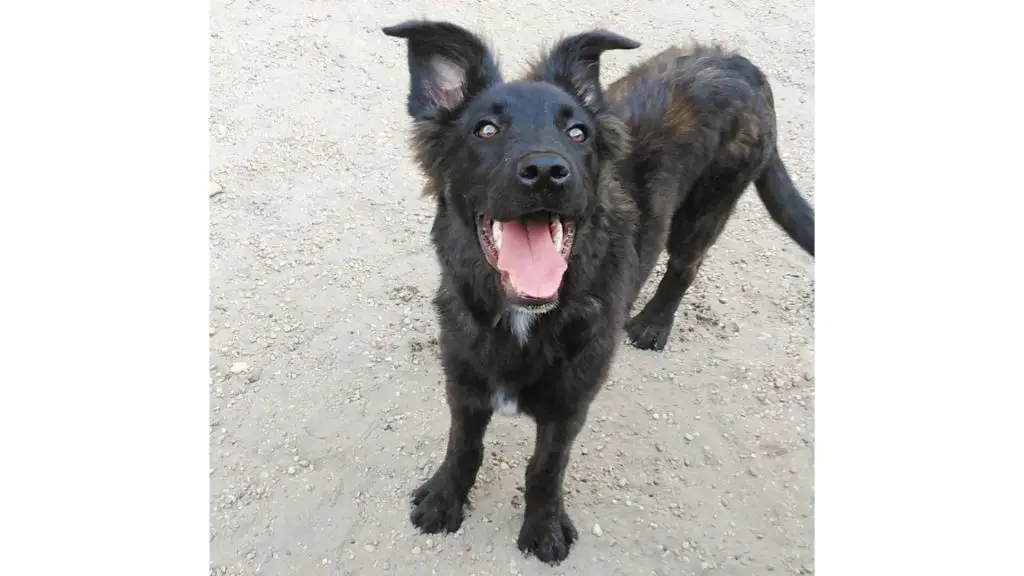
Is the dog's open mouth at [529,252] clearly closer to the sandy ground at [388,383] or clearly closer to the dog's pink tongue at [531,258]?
the dog's pink tongue at [531,258]

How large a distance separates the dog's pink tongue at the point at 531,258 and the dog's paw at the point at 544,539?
4.94 feet

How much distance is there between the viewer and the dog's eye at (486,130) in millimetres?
2545

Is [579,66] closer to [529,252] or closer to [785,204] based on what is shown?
[529,252]

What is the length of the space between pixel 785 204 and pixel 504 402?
2.18 meters

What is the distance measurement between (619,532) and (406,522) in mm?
1134

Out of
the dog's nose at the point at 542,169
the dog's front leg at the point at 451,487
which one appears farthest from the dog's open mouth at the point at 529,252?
the dog's front leg at the point at 451,487

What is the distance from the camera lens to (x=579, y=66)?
294 cm

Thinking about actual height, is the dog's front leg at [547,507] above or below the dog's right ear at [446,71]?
below

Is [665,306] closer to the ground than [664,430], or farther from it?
farther from it

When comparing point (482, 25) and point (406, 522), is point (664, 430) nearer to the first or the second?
point (406, 522)

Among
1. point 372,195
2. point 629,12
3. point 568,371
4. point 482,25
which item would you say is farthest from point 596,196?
point 629,12

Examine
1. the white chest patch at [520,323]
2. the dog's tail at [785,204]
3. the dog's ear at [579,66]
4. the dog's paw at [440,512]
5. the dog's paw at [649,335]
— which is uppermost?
the dog's ear at [579,66]

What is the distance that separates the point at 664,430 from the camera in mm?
3992

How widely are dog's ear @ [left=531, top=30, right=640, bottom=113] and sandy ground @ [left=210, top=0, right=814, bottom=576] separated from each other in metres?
1.95
